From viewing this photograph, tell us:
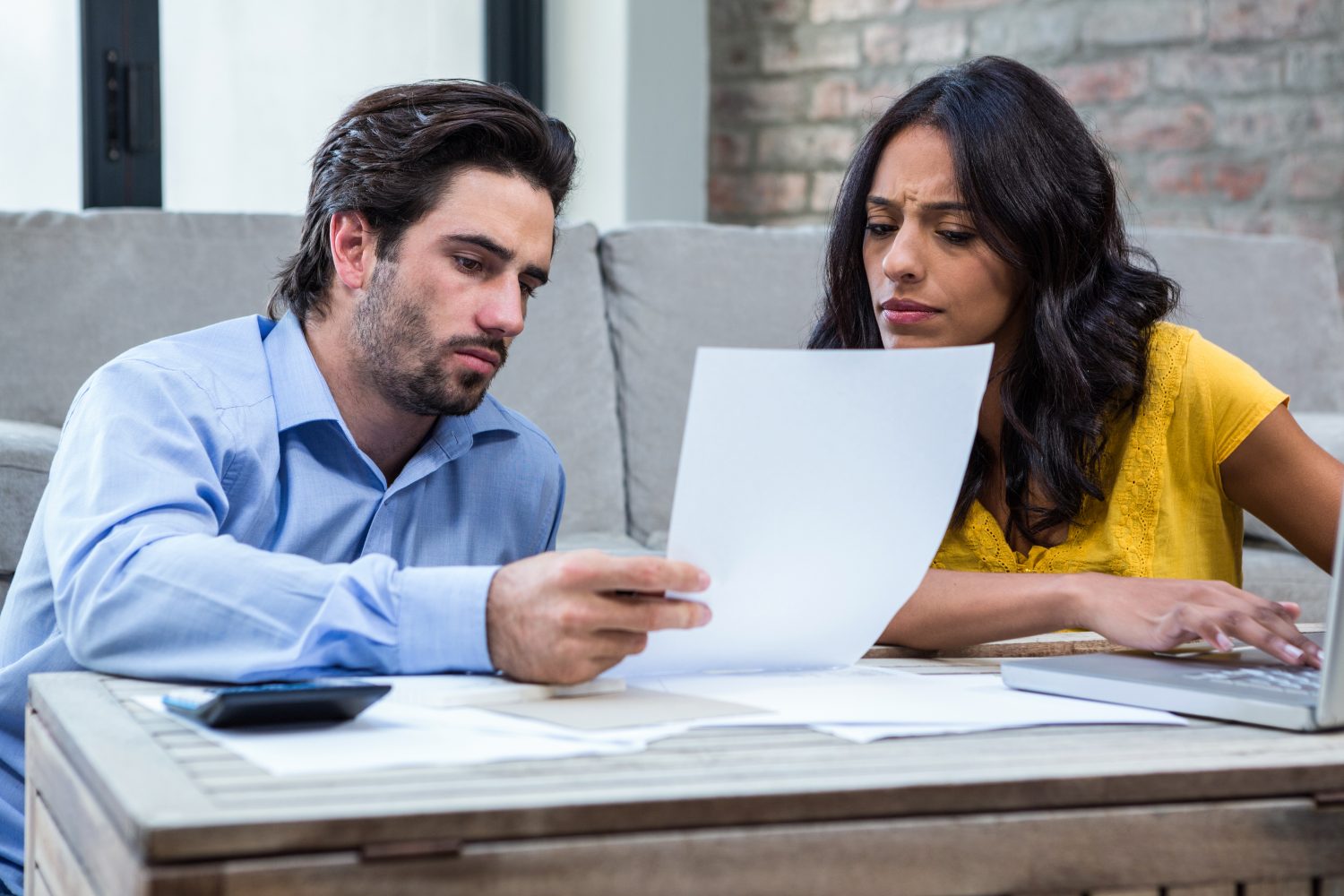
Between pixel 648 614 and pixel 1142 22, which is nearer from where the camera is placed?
pixel 648 614

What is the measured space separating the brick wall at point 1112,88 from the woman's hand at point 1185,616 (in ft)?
5.53

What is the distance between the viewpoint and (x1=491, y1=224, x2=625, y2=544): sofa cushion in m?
2.21

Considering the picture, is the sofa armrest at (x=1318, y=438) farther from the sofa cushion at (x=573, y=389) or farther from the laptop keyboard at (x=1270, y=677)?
the laptop keyboard at (x=1270, y=677)

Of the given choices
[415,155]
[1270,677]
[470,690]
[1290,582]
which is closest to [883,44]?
[1290,582]

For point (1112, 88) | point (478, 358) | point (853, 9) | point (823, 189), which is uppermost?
point (853, 9)

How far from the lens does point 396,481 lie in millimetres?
1233

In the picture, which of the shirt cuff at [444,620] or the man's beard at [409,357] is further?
the man's beard at [409,357]

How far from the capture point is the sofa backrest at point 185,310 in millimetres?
2039

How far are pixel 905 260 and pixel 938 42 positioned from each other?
2284 millimetres

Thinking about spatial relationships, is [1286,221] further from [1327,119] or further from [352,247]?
[352,247]

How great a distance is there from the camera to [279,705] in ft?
2.27

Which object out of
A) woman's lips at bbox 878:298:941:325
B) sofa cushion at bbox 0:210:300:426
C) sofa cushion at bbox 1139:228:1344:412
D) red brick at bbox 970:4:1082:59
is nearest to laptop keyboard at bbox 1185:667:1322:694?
woman's lips at bbox 878:298:941:325

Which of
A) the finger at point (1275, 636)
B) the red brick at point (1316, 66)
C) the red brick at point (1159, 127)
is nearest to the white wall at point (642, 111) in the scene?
the red brick at point (1159, 127)

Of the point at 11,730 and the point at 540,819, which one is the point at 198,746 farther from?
the point at 11,730
